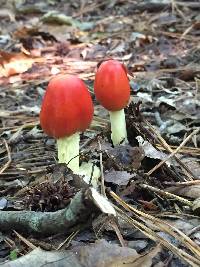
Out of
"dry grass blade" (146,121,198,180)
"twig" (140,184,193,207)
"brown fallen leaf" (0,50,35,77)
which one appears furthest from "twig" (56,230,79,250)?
"brown fallen leaf" (0,50,35,77)

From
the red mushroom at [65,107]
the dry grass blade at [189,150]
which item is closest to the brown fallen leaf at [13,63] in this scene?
the dry grass blade at [189,150]

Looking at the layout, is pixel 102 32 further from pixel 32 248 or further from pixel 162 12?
pixel 32 248

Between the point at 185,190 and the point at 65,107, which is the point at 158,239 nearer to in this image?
the point at 185,190

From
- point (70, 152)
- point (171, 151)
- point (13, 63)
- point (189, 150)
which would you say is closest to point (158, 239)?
point (70, 152)

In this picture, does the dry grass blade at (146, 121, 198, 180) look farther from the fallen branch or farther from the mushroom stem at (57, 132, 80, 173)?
the fallen branch

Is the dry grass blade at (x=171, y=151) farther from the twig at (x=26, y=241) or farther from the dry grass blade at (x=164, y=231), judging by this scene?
the twig at (x=26, y=241)

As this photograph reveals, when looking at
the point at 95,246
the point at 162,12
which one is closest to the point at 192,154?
the point at 95,246
